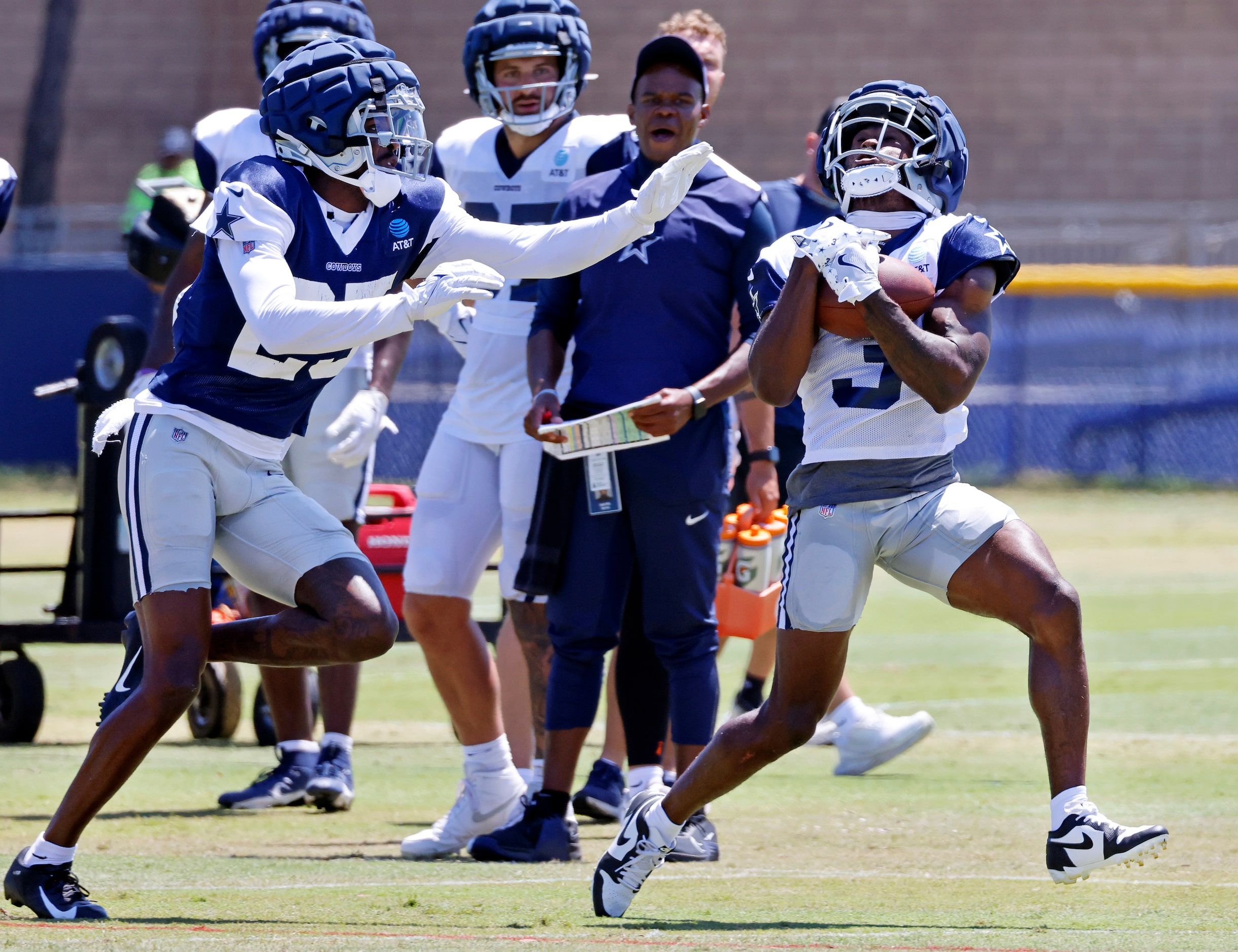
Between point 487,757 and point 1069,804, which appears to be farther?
point 487,757

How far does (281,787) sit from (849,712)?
220 centimetres

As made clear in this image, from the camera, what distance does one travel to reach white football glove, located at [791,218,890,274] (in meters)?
4.66

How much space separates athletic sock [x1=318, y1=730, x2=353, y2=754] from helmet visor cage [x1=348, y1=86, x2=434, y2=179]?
2.46 meters

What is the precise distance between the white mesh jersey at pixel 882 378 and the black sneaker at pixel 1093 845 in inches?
38.3

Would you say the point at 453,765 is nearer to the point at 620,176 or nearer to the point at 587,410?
the point at 587,410

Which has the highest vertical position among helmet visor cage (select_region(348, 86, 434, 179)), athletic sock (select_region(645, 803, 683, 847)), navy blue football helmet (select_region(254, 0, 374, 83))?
navy blue football helmet (select_region(254, 0, 374, 83))

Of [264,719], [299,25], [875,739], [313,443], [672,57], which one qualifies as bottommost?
[264,719]

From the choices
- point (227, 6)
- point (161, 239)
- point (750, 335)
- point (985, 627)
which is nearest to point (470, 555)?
point (750, 335)

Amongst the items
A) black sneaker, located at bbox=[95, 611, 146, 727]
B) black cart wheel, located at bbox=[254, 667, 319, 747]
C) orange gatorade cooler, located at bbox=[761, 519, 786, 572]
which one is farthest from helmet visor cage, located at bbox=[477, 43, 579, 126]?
black cart wheel, located at bbox=[254, 667, 319, 747]

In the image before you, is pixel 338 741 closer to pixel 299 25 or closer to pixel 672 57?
pixel 299 25

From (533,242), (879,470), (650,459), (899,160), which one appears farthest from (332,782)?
(899,160)

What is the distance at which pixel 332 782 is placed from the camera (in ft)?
22.6

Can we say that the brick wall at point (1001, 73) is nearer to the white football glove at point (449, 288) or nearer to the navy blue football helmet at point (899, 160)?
the navy blue football helmet at point (899, 160)

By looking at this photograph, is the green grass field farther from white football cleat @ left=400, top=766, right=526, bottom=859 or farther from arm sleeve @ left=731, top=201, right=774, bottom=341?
arm sleeve @ left=731, top=201, right=774, bottom=341
